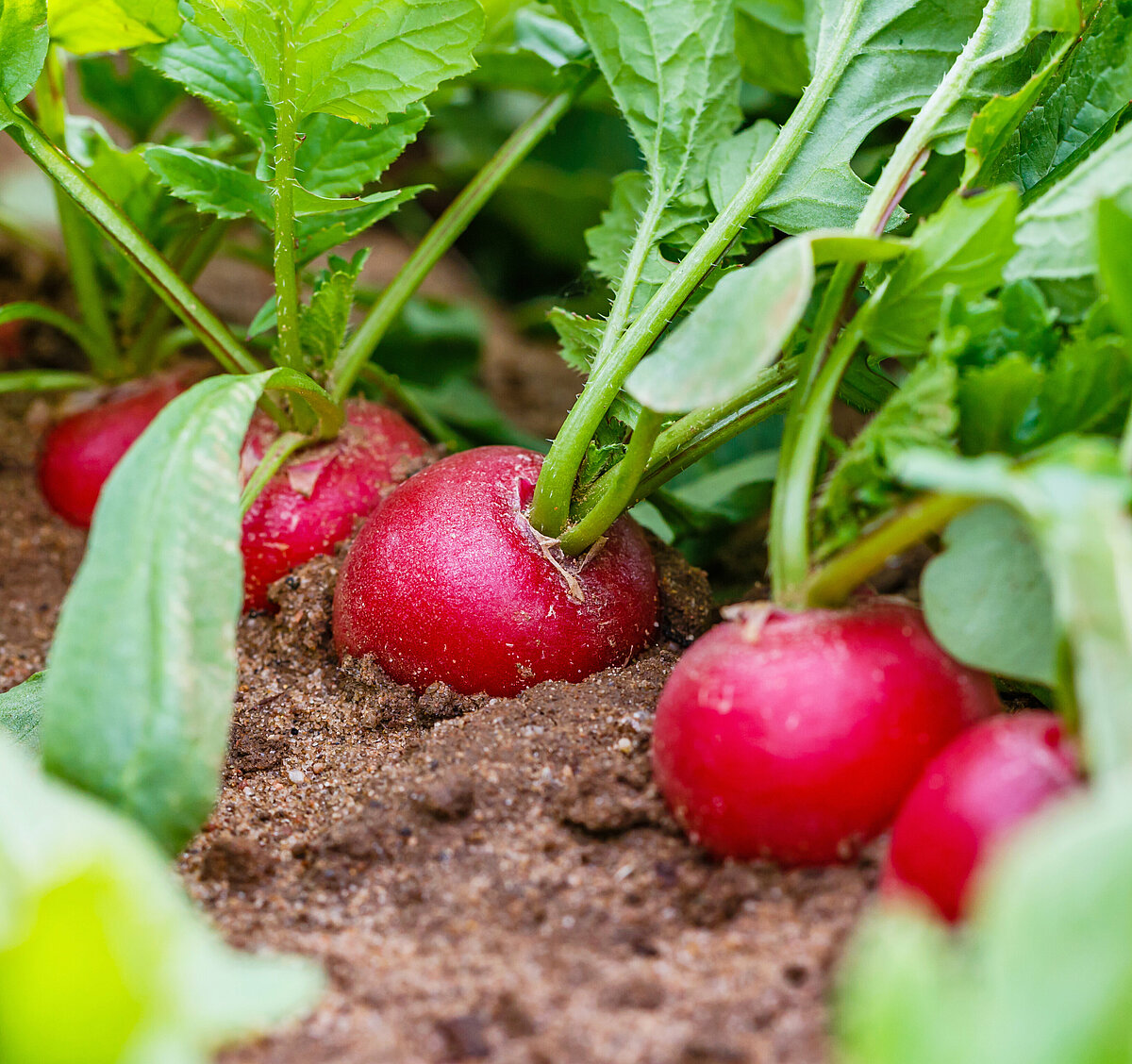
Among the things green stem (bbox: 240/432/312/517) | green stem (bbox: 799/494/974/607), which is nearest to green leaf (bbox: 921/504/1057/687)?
green stem (bbox: 799/494/974/607)

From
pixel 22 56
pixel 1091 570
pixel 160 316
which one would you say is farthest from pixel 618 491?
pixel 160 316

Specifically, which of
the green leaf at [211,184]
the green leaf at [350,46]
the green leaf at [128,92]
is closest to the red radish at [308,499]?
the green leaf at [211,184]

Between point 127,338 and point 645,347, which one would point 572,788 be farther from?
point 127,338

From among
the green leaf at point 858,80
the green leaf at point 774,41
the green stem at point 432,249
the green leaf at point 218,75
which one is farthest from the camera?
the green leaf at point 774,41

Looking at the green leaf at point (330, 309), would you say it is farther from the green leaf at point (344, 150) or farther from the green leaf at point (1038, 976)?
the green leaf at point (1038, 976)

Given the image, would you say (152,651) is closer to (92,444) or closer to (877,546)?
(877,546)
